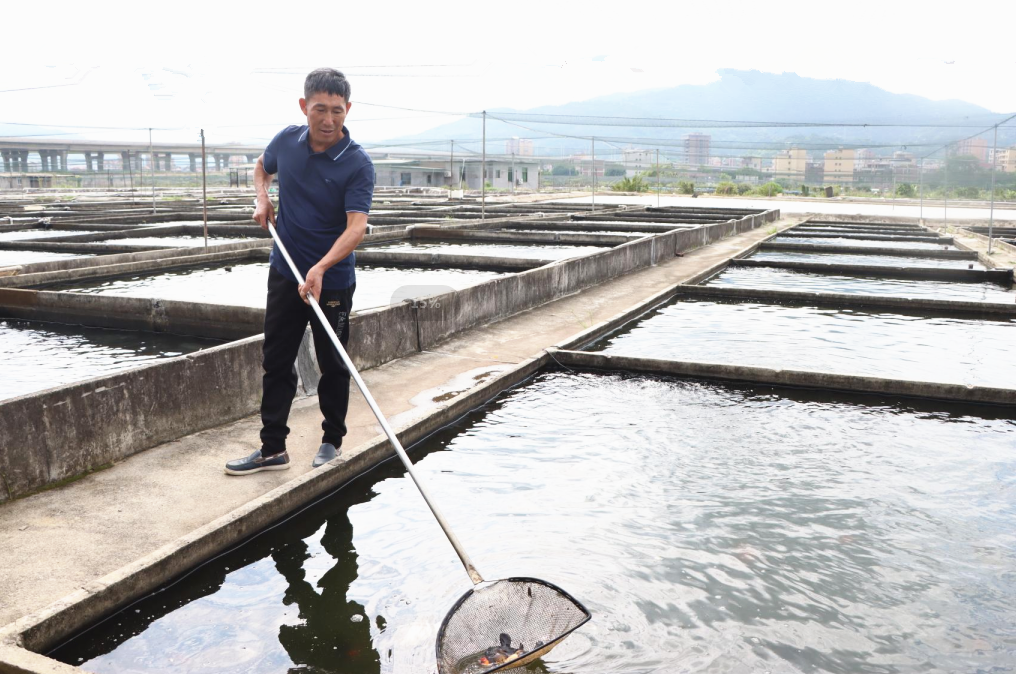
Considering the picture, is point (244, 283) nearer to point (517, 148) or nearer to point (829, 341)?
point (829, 341)

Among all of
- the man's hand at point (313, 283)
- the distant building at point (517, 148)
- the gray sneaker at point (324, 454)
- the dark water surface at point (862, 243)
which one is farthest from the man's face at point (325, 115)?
the distant building at point (517, 148)

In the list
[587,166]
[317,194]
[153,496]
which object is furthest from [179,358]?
[587,166]

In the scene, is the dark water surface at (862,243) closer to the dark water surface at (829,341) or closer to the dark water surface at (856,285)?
the dark water surface at (856,285)

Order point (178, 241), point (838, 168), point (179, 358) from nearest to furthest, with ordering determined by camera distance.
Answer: point (179, 358), point (178, 241), point (838, 168)

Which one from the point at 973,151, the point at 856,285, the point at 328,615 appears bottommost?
the point at 328,615

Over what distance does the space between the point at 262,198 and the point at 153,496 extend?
3.86ft

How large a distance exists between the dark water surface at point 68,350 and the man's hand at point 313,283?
8.64 feet

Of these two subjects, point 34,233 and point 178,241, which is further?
point 34,233

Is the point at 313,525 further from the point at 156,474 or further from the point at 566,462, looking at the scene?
the point at 566,462

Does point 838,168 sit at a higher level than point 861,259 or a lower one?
higher

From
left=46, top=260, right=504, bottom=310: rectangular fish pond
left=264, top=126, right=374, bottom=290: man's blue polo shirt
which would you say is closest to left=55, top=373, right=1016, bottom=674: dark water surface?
left=264, top=126, right=374, bottom=290: man's blue polo shirt

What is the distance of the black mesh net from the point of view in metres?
2.24

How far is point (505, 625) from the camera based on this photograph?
7.66 ft

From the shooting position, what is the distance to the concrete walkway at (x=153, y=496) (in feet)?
8.40
